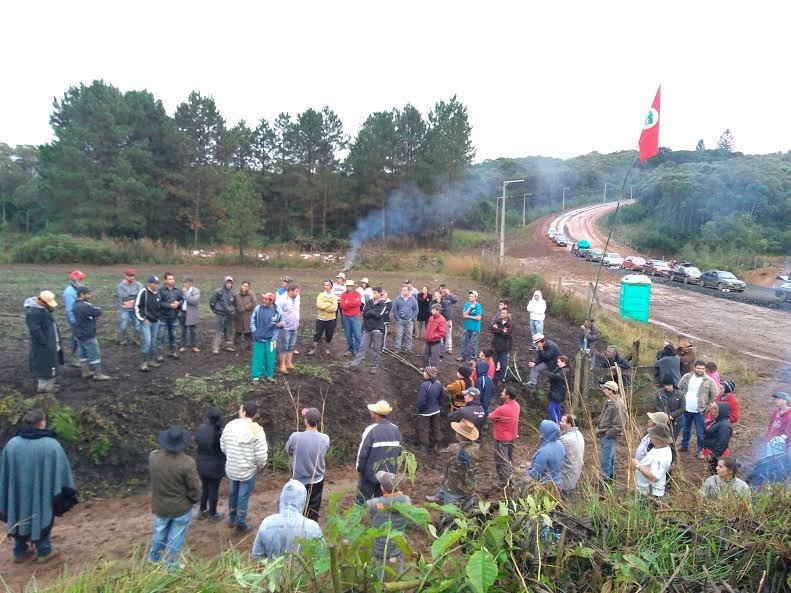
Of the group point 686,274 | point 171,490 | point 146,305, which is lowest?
point 686,274

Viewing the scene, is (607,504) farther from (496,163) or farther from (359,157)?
(496,163)

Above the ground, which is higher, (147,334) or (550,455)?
(147,334)

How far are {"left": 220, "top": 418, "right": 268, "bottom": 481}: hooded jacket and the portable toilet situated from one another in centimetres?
1808

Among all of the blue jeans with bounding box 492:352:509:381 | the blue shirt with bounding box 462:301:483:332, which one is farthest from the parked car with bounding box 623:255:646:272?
the blue jeans with bounding box 492:352:509:381

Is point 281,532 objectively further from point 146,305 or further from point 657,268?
point 657,268

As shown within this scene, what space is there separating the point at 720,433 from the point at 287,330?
7.25 meters

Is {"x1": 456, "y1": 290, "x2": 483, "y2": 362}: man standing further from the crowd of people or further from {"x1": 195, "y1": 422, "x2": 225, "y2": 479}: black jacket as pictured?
{"x1": 195, "y1": 422, "x2": 225, "y2": 479}: black jacket

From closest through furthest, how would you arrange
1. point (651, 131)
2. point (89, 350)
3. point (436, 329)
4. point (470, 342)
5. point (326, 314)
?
1. point (89, 350)
2. point (651, 131)
3. point (436, 329)
4. point (326, 314)
5. point (470, 342)

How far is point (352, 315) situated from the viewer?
36.4 feet

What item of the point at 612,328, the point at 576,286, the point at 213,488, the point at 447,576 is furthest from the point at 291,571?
the point at 576,286

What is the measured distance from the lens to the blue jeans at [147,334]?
918cm

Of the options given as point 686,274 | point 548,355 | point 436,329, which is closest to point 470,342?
point 436,329

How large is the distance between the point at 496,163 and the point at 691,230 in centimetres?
5602

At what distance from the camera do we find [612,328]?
17719 millimetres
